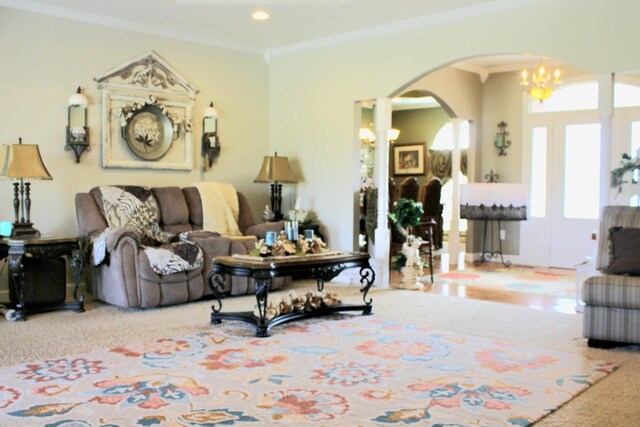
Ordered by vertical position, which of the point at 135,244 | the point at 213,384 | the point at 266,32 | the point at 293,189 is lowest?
the point at 213,384

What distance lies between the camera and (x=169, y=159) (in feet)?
23.0

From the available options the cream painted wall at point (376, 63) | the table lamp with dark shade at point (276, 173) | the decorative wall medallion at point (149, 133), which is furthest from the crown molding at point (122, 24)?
the table lamp with dark shade at point (276, 173)

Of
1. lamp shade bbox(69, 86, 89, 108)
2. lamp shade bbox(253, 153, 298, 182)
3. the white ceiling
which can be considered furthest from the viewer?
lamp shade bbox(253, 153, 298, 182)

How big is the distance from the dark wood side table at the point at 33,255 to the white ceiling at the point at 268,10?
222 centimetres

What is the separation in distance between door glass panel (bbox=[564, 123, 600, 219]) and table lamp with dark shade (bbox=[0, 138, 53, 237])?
635 cm

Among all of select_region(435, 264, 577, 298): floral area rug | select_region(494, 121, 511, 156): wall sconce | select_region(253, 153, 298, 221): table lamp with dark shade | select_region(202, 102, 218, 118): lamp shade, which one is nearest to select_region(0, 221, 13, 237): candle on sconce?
select_region(202, 102, 218, 118): lamp shade

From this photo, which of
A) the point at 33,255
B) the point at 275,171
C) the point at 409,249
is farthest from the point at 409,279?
the point at 33,255

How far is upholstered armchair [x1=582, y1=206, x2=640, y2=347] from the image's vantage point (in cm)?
418

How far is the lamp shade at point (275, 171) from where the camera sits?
727 cm

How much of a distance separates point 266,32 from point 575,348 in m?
4.57

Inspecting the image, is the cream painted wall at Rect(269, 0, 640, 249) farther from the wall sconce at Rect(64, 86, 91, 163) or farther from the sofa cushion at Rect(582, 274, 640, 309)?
the wall sconce at Rect(64, 86, 91, 163)

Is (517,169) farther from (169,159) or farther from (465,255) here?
(169,159)

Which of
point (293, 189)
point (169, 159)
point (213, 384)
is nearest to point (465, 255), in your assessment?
point (293, 189)

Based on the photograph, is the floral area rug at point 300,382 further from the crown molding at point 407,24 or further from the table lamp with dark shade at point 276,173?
the crown molding at point 407,24
